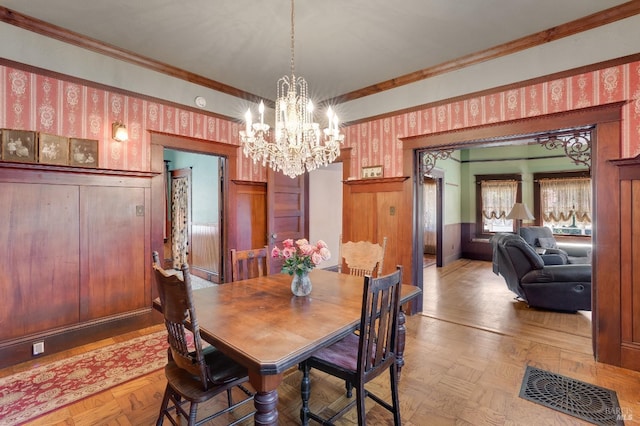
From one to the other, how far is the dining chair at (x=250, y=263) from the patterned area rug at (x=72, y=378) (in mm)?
1015

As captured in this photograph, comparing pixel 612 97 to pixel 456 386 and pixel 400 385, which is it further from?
pixel 400 385

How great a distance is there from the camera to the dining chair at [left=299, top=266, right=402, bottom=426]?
159cm

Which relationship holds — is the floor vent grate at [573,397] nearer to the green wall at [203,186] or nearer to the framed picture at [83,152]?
the framed picture at [83,152]

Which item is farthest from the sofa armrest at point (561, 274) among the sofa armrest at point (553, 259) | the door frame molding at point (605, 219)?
the door frame molding at point (605, 219)

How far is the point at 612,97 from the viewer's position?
2.62 metres

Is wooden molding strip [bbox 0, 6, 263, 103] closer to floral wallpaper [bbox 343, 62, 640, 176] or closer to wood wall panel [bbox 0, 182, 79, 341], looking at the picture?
wood wall panel [bbox 0, 182, 79, 341]

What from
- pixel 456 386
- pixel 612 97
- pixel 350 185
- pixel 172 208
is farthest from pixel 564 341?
pixel 172 208

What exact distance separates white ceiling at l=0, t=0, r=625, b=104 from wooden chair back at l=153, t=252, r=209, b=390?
2.18 metres

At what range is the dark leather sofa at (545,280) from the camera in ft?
12.6

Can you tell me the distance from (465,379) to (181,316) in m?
2.22

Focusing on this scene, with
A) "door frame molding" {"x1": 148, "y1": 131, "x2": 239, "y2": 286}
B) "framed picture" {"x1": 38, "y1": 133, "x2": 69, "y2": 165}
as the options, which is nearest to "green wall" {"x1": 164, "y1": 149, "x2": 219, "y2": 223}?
"door frame molding" {"x1": 148, "y1": 131, "x2": 239, "y2": 286}

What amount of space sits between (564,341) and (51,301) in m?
4.96

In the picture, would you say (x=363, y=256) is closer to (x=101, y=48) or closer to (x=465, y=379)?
(x=465, y=379)

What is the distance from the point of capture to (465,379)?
2449 mm
